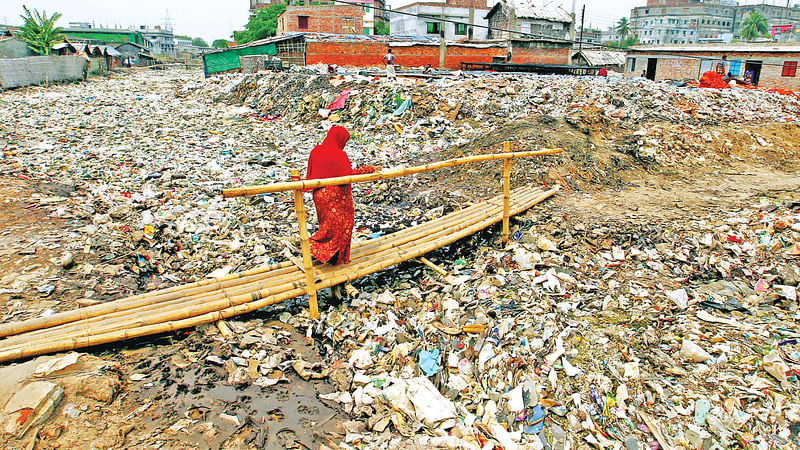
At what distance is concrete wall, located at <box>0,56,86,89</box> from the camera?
17619mm

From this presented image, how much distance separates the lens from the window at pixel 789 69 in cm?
1748

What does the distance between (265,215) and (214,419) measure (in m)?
3.50

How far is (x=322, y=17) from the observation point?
31.6 m

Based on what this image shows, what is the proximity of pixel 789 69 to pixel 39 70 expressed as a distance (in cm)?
3194

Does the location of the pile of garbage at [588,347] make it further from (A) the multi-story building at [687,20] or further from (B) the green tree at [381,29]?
(A) the multi-story building at [687,20]

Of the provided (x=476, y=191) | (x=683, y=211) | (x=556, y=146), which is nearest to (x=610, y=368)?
(x=683, y=211)

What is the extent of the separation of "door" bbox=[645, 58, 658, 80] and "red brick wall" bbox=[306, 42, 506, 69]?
9035 millimetres

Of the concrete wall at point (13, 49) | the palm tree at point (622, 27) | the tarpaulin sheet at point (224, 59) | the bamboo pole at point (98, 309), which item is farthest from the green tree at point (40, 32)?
the palm tree at point (622, 27)

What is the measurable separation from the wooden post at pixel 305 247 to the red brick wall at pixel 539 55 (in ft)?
79.4

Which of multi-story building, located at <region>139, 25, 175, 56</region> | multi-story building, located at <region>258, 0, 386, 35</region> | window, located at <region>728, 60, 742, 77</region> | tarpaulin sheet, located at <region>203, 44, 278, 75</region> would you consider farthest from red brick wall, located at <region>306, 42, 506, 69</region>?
multi-story building, located at <region>139, 25, 175, 56</region>

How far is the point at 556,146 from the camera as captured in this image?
7.21 m

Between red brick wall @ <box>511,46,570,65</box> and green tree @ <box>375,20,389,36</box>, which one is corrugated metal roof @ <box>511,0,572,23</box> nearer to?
red brick wall @ <box>511,46,570,65</box>

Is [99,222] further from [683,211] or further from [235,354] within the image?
[683,211]

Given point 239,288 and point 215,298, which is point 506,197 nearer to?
point 239,288
